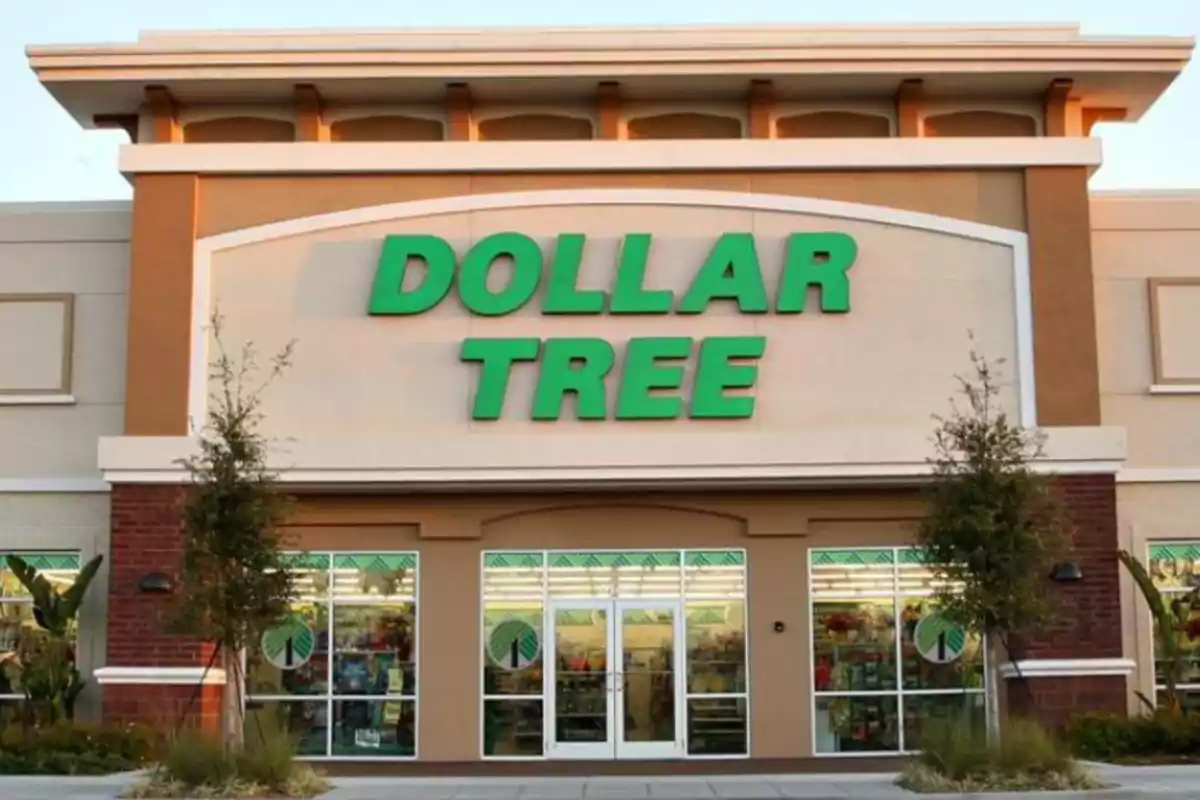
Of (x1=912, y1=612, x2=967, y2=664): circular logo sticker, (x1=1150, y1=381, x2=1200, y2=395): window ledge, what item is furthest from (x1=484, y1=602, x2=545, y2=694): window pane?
(x1=1150, y1=381, x2=1200, y2=395): window ledge

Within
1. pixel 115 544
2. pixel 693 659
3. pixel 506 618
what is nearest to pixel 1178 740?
pixel 693 659

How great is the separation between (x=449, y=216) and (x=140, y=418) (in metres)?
5.21

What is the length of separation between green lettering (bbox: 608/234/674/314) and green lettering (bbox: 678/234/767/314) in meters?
0.32

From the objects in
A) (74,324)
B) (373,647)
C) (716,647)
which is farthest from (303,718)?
(74,324)

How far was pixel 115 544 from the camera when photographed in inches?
834

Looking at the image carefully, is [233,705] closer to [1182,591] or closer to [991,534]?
[991,534]

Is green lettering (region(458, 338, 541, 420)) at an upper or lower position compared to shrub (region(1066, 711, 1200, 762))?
upper

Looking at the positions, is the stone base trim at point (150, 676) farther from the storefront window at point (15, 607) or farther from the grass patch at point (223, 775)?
the grass patch at point (223, 775)

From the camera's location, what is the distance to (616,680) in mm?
21844

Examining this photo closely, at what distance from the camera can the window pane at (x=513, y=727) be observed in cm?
2170

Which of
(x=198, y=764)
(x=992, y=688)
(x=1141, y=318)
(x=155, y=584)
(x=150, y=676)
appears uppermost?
(x=1141, y=318)

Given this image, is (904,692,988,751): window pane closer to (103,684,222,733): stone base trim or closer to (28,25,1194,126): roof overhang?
(28,25,1194,126): roof overhang

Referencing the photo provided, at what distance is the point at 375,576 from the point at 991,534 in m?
9.00

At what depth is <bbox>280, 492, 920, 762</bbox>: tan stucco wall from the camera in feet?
71.4
